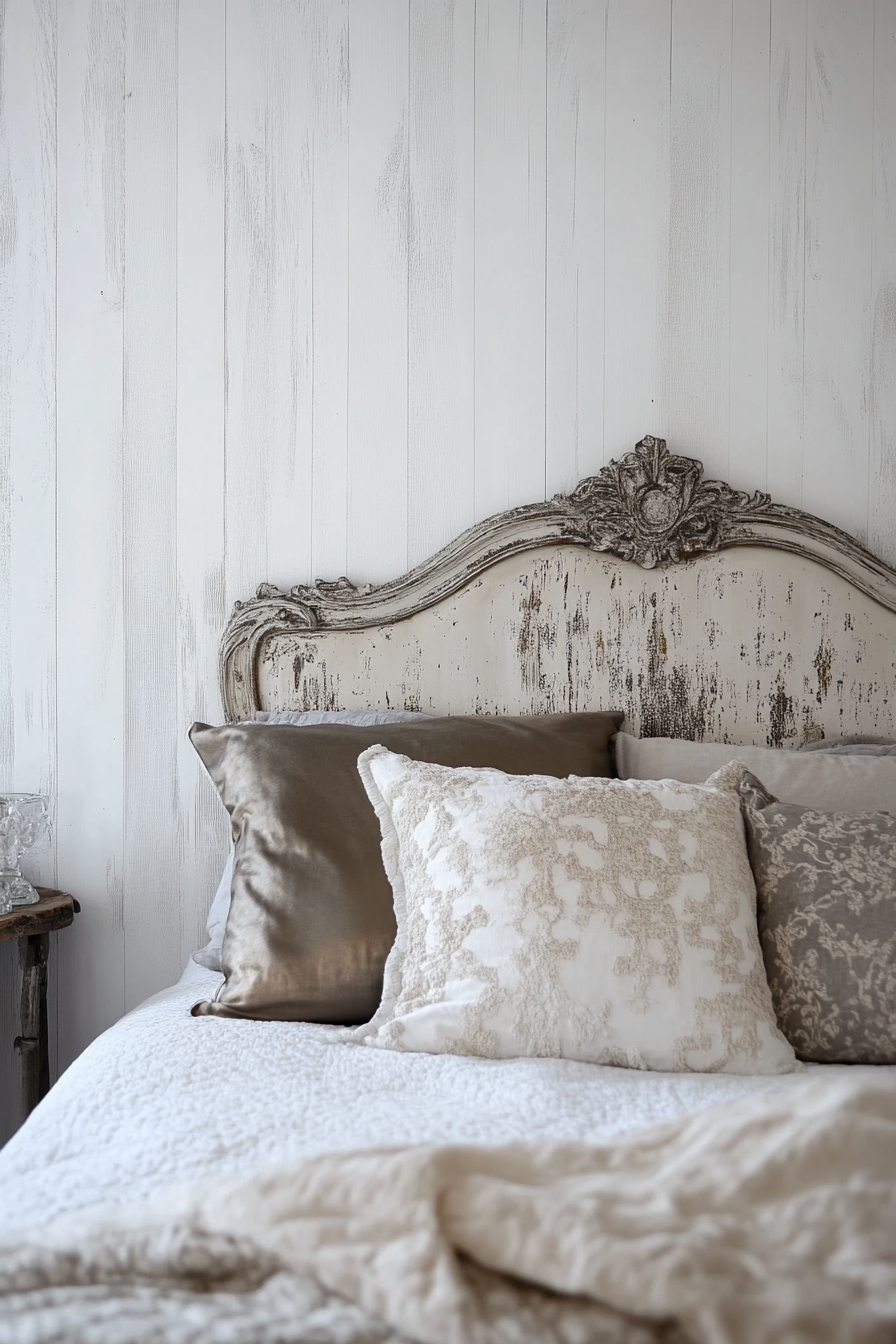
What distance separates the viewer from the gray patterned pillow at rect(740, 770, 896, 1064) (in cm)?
122

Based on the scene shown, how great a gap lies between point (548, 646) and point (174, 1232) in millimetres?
1311

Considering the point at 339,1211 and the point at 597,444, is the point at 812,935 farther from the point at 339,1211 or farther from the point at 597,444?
the point at 597,444

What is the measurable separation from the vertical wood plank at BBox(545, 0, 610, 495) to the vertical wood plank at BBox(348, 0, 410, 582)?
0.29 m

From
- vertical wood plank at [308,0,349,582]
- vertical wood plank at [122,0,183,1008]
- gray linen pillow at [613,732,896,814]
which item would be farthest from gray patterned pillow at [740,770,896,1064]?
vertical wood plank at [122,0,183,1008]

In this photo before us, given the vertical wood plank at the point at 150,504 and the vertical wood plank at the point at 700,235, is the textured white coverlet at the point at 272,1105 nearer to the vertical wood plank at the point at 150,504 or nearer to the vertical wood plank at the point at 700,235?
the vertical wood plank at the point at 150,504

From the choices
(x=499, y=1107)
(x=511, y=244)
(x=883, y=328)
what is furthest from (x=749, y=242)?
(x=499, y=1107)

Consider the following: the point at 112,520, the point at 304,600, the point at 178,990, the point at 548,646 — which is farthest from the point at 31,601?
the point at 548,646

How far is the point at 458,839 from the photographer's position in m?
1.27

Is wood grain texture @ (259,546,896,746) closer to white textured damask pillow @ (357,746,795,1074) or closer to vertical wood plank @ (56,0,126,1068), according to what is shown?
vertical wood plank @ (56,0,126,1068)

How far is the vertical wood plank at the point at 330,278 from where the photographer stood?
1.94 meters

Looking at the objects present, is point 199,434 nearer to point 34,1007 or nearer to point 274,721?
point 274,721

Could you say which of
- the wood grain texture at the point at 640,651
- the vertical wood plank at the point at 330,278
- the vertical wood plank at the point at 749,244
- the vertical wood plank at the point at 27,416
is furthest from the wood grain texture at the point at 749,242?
the vertical wood plank at the point at 27,416

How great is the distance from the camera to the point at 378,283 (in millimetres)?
1938

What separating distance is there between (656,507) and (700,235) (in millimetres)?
562
